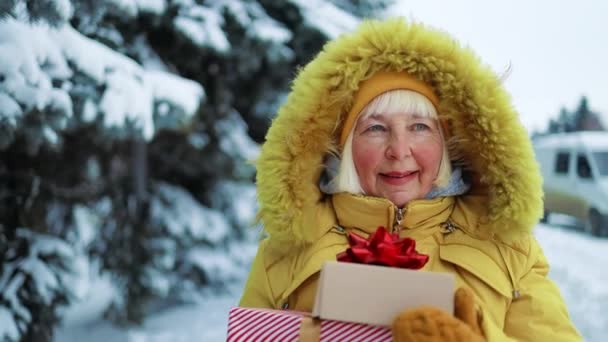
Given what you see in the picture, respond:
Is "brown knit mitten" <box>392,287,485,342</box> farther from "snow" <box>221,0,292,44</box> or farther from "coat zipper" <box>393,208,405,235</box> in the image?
"snow" <box>221,0,292,44</box>

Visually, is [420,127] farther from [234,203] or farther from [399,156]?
[234,203]

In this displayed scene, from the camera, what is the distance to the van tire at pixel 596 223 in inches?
153

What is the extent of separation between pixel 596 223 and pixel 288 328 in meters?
3.32

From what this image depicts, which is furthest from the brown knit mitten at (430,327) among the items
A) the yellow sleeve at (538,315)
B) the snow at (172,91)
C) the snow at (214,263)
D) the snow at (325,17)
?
the snow at (214,263)

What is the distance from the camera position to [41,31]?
199cm

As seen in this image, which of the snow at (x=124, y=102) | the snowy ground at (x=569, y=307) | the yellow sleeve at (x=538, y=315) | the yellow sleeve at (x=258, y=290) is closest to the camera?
the yellow sleeve at (x=538, y=315)

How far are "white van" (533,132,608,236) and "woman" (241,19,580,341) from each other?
260 centimetres

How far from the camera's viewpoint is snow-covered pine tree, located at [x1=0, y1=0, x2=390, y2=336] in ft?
7.00

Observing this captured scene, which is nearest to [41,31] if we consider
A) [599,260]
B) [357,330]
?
[357,330]

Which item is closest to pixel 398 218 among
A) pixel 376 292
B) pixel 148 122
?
pixel 376 292

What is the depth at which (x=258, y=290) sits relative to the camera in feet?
5.44

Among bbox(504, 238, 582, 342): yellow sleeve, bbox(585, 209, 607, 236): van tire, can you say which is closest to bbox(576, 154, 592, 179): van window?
bbox(585, 209, 607, 236): van tire

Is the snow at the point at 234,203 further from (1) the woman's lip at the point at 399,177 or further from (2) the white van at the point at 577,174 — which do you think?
(1) the woman's lip at the point at 399,177

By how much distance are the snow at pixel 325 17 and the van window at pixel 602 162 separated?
1905 mm
